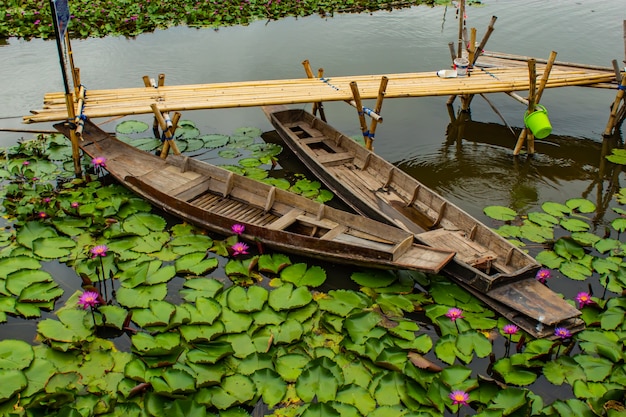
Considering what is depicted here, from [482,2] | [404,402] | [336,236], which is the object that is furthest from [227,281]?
[482,2]

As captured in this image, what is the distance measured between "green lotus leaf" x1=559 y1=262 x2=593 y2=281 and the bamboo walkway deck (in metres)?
4.18

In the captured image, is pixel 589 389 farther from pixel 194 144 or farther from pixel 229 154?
pixel 194 144

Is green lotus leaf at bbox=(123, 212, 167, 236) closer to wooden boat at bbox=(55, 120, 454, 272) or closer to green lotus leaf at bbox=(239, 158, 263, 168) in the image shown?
wooden boat at bbox=(55, 120, 454, 272)

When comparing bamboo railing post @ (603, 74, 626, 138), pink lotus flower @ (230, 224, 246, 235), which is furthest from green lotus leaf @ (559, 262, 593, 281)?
bamboo railing post @ (603, 74, 626, 138)

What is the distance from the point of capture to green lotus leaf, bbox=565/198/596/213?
26.9ft

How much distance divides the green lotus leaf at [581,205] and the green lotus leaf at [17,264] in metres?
7.96

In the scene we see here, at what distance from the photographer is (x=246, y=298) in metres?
6.11

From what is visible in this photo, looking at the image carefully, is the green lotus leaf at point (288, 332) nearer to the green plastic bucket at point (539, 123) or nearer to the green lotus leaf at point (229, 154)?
the green lotus leaf at point (229, 154)

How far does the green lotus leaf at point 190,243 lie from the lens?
707cm

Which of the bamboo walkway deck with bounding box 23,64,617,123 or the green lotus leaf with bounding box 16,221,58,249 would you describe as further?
the bamboo walkway deck with bounding box 23,64,617,123

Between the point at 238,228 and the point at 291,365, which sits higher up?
the point at 238,228

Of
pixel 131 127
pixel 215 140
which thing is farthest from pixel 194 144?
pixel 131 127

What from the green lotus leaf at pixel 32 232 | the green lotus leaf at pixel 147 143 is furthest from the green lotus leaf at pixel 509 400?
the green lotus leaf at pixel 147 143

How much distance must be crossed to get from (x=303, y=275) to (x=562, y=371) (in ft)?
10.1
